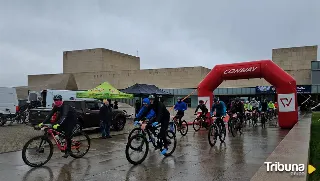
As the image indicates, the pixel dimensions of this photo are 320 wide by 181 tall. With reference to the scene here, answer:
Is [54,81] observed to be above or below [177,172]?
above

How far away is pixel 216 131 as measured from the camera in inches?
479

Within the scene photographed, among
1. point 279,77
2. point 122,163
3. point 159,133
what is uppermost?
point 279,77

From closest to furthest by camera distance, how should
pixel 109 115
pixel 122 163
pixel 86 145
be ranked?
pixel 122 163 → pixel 86 145 → pixel 109 115

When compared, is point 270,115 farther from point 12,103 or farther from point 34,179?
point 34,179

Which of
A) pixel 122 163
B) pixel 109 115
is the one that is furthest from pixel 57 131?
pixel 109 115

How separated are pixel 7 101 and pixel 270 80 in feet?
53.9

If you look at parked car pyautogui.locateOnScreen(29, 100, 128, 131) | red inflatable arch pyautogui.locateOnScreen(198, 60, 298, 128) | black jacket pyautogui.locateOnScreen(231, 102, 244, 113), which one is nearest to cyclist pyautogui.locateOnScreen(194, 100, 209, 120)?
black jacket pyautogui.locateOnScreen(231, 102, 244, 113)

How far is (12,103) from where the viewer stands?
21.7m

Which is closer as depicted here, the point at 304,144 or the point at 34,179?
the point at 34,179

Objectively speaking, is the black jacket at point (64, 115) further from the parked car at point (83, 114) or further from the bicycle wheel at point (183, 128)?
the bicycle wheel at point (183, 128)

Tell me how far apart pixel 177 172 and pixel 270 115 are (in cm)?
2163

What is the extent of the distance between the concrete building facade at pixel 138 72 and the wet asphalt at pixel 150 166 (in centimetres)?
5019

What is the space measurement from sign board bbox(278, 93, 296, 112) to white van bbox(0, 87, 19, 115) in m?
16.6

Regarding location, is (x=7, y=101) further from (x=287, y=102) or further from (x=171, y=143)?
(x=287, y=102)
